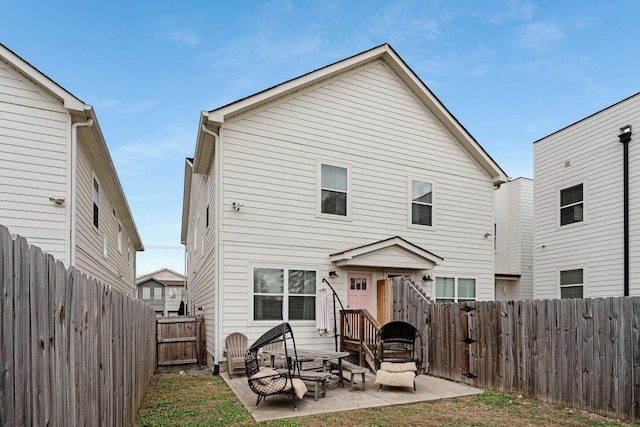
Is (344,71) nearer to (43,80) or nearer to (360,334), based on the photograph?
(360,334)

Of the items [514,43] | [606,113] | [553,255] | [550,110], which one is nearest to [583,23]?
[514,43]

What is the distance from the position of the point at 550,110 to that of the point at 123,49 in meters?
18.3

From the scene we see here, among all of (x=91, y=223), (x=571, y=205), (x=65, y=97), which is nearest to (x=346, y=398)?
(x=91, y=223)

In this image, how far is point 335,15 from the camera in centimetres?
1551

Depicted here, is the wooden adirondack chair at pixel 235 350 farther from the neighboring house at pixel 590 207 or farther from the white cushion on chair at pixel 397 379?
the neighboring house at pixel 590 207

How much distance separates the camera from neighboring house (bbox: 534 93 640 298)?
523 inches

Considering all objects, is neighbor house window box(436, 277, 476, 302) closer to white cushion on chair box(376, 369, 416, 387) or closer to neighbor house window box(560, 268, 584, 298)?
neighbor house window box(560, 268, 584, 298)

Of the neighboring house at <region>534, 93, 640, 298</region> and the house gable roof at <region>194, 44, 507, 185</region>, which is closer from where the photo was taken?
the house gable roof at <region>194, 44, 507, 185</region>

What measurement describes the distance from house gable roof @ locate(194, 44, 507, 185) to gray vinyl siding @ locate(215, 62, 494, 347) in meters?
0.22

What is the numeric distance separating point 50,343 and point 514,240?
20287 millimetres

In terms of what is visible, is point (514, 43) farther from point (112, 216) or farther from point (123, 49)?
point (112, 216)

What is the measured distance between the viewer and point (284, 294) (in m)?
11.3

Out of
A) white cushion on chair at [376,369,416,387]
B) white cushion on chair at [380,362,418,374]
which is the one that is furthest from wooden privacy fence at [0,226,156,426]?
white cushion on chair at [380,362,418,374]

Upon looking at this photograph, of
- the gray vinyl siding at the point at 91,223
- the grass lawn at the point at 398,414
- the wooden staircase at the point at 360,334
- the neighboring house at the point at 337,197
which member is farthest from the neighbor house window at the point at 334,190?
the gray vinyl siding at the point at 91,223
